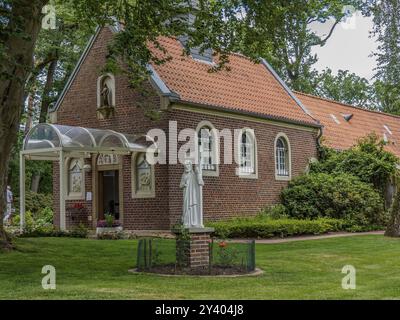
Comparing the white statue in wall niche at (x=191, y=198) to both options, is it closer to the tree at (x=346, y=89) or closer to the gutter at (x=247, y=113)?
the gutter at (x=247, y=113)

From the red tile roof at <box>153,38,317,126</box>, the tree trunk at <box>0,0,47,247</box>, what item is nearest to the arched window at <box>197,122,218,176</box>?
the red tile roof at <box>153,38,317,126</box>

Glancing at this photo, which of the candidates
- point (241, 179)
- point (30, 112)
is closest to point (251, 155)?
point (241, 179)

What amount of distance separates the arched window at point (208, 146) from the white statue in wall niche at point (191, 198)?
1037cm

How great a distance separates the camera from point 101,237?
1994 centimetres

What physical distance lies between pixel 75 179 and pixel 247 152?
695 centimetres

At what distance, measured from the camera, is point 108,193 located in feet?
78.1

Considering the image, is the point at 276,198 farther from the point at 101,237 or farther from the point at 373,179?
the point at 101,237

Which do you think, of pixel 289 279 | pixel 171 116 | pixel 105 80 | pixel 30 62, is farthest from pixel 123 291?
pixel 105 80

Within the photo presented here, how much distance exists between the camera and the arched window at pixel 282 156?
1049 inches

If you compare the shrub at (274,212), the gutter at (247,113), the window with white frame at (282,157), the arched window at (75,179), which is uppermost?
the gutter at (247,113)

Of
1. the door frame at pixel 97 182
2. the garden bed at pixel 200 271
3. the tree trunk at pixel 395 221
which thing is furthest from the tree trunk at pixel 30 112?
the garden bed at pixel 200 271

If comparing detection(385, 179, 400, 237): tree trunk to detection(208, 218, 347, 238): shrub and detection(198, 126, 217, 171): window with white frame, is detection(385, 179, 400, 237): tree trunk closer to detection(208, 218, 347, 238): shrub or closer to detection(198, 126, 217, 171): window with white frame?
detection(208, 218, 347, 238): shrub

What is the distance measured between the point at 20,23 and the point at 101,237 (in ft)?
30.9

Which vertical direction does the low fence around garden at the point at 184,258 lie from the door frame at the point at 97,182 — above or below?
below
